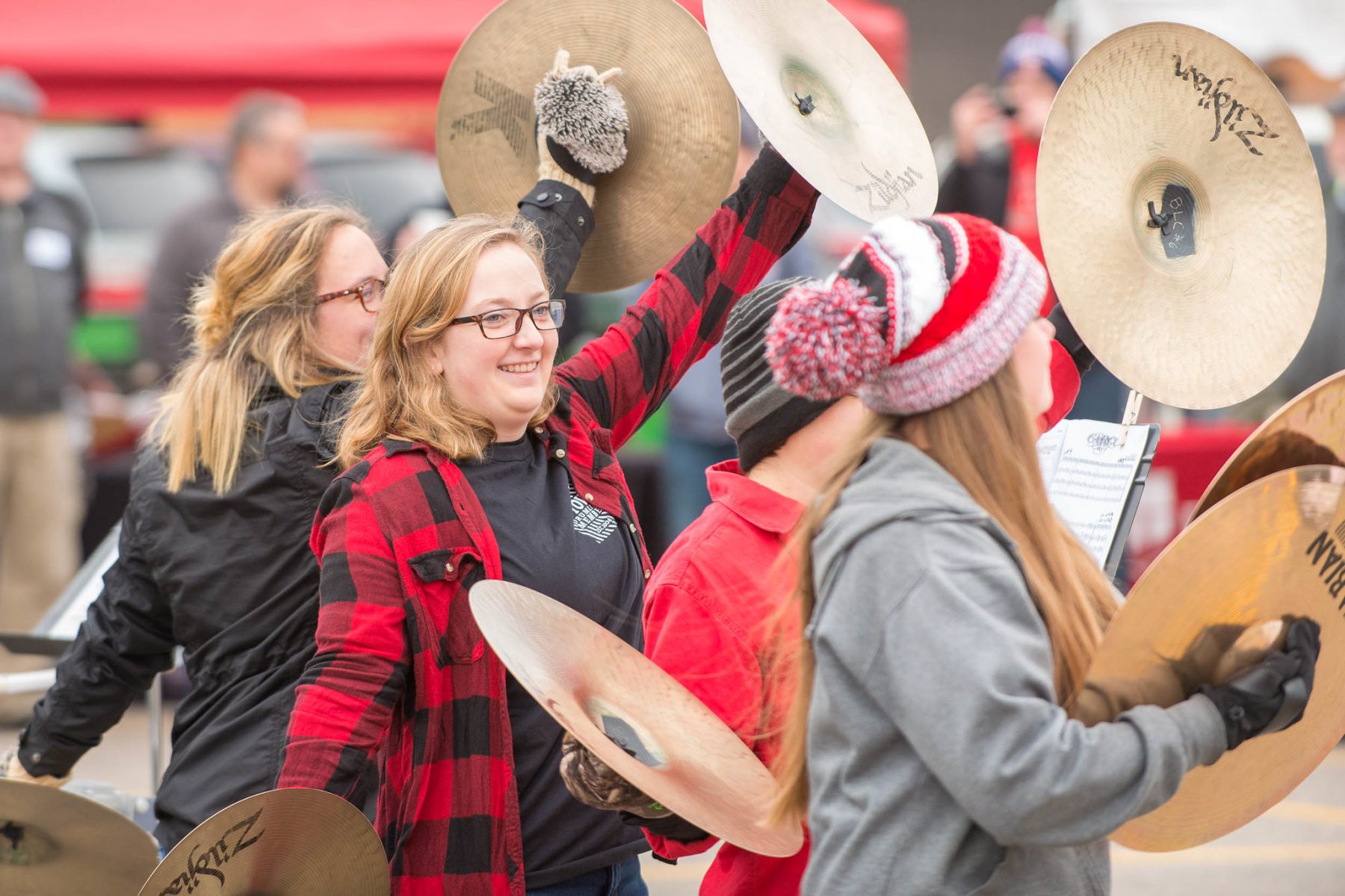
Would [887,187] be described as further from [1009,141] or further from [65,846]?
[1009,141]

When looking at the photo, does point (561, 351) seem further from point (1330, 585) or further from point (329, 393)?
point (1330, 585)

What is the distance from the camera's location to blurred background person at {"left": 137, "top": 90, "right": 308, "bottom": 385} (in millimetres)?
6695

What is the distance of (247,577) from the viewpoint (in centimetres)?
269

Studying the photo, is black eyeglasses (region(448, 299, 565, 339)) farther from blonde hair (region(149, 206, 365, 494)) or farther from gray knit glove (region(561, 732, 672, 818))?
gray knit glove (region(561, 732, 672, 818))

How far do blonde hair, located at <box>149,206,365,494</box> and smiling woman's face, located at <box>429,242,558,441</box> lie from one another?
46 cm

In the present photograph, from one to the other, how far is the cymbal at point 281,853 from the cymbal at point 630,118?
1253mm

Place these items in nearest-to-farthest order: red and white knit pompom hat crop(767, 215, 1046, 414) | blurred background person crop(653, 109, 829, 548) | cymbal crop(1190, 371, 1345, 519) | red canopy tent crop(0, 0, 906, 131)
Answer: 1. red and white knit pompom hat crop(767, 215, 1046, 414)
2. cymbal crop(1190, 371, 1345, 519)
3. blurred background person crop(653, 109, 829, 548)
4. red canopy tent crop(0, 0, 906, 131)

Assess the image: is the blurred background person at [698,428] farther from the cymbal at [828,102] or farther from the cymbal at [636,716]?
the cymbal at [636,716]

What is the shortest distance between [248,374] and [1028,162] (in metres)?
4.53

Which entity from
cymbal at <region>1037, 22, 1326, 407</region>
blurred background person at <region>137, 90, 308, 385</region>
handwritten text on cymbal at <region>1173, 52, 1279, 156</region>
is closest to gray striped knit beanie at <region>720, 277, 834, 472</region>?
cymbal at <region>1037, 22, 1326, 407</region>

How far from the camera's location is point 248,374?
9.16 ft

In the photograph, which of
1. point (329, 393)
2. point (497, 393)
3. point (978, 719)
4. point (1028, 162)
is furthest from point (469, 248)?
point (1028, 162)

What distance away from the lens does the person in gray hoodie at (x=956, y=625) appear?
61.2 inches

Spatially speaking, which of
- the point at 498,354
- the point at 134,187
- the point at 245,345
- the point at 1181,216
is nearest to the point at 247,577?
the point at 245,345
